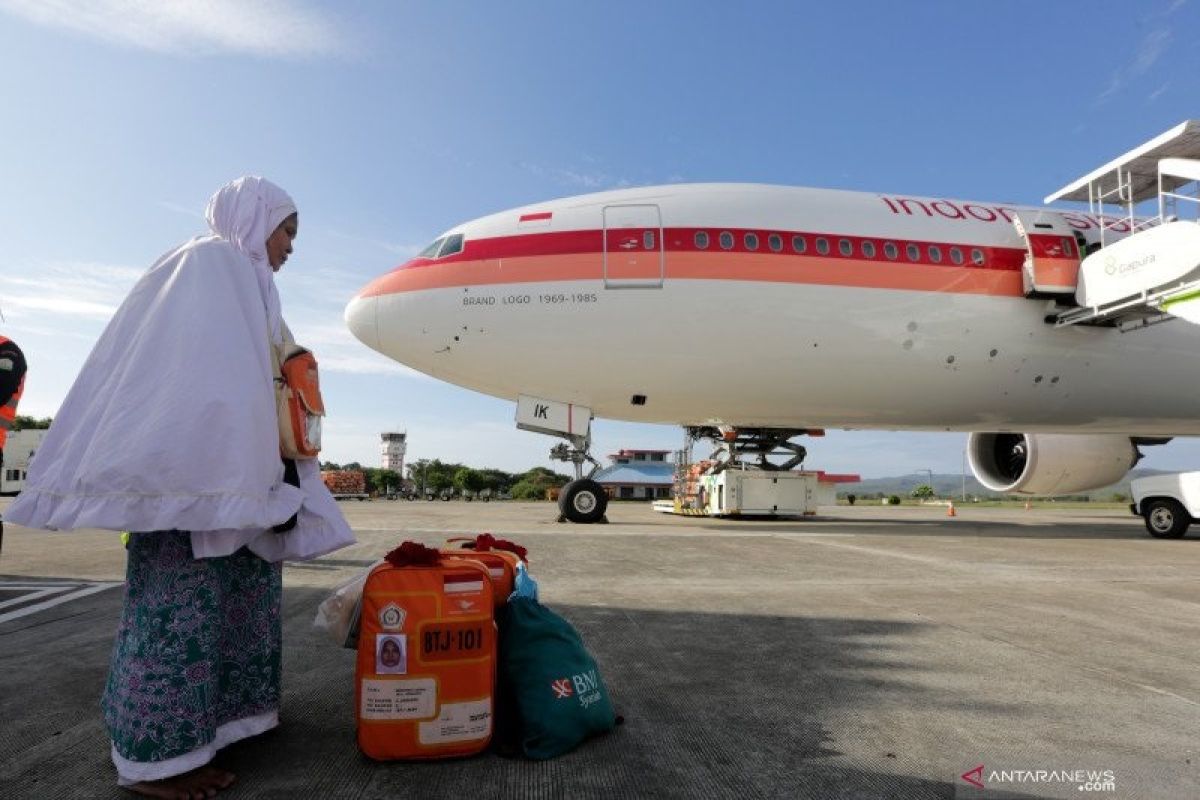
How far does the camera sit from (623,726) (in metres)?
2.40

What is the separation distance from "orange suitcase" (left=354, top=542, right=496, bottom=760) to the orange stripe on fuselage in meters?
8.10

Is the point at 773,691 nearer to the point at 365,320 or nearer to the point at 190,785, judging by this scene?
the point at 190,785

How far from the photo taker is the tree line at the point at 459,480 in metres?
79.2

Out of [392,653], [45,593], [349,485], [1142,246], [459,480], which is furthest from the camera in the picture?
[459,480]

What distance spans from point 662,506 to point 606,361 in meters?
9.48

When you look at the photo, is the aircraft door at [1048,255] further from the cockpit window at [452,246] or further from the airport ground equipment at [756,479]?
the cockpit window at [452,246]

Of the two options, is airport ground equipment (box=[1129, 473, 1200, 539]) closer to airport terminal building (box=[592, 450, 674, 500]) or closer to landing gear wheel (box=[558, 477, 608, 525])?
landing gear wheel (box=[558, 477, 608, 525])

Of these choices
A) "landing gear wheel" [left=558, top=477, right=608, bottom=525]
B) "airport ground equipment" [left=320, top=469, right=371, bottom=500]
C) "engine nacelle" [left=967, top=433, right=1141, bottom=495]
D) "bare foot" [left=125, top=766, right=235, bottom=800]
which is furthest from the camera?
"airport ground equipment" [left=320, top=469, right=371, bottom=500]

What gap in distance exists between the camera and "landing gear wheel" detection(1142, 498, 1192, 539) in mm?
11156

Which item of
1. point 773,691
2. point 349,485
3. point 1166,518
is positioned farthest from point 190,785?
point 349,485

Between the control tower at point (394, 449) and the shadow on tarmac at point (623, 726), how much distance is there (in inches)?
3698

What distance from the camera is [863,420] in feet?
39.0

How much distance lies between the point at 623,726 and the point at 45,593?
15.1 feet

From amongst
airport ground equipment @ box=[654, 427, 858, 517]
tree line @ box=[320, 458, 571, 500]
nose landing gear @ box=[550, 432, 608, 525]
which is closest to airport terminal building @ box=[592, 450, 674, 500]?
tree line @ box=[320, 458, 571, 500]
